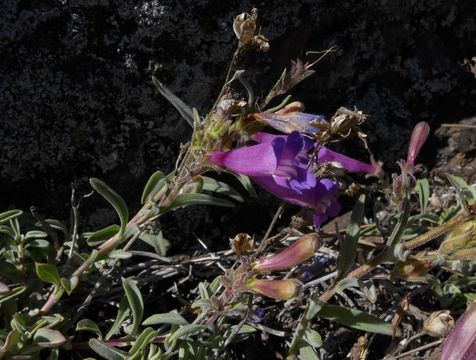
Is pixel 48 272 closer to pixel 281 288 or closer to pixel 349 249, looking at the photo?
pixel 281 288

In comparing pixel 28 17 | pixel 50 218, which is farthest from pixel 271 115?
pixel 50 218

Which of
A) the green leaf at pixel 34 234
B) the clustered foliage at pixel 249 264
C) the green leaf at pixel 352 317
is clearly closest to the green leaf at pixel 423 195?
the clustered foliage at pixel 249 264

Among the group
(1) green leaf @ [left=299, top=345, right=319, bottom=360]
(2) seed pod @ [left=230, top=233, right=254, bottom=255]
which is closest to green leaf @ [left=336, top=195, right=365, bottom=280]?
(1) green leaf @ [left=299, top=345, right=319, bottom=360]

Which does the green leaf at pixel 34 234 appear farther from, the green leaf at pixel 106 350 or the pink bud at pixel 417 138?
the pink bud at pixel 417 138

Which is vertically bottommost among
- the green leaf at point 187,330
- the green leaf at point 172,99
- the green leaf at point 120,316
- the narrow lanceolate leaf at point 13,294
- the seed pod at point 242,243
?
the green leaf at point 120,316

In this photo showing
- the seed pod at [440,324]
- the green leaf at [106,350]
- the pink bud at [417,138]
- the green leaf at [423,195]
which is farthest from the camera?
the green leaf at [423,195]
